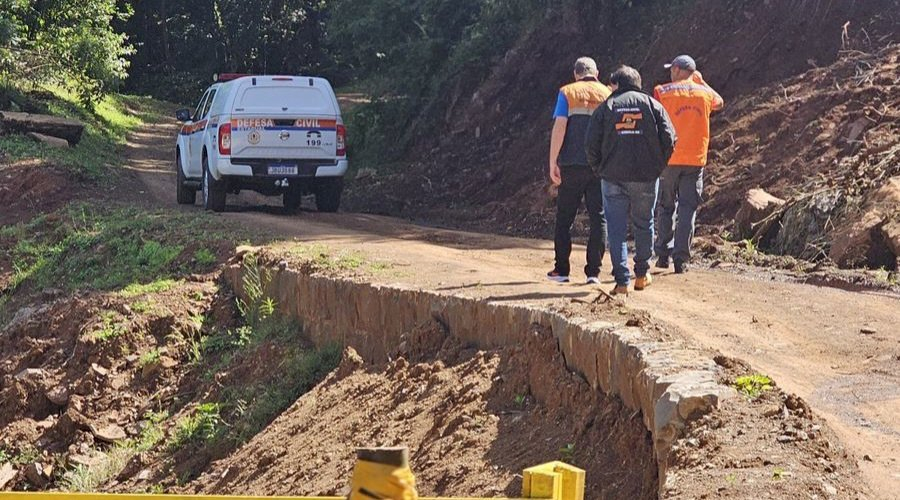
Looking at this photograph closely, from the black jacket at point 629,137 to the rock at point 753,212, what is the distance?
201 inches

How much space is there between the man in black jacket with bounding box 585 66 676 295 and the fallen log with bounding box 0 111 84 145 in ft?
60.6

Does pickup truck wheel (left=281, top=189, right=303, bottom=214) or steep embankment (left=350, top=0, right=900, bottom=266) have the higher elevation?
steep embankment (left=350, top=0, right=900, bottom=266)

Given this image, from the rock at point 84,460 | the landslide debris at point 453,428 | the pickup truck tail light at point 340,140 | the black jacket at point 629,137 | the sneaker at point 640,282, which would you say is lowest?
the rock at point 84,460

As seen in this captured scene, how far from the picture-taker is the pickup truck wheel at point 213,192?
60.7ft

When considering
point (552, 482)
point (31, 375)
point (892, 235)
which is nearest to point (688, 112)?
point (892, 235)

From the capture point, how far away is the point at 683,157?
1183 centimetres

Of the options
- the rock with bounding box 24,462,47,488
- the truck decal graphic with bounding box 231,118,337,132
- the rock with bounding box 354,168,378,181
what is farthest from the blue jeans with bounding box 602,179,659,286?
the rock with bounding box 354,168,378,181

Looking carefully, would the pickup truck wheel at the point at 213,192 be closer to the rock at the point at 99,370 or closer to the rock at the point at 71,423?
the rock at the point at 99,370

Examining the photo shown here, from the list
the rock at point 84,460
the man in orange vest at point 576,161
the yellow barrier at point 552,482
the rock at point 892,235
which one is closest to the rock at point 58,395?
the rock at point 84,460

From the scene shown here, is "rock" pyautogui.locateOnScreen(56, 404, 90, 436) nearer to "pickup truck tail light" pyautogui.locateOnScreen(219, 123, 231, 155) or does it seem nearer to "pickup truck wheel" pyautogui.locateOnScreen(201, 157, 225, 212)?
"pickup truck tail light" pyautogui.locateOnScreen(219, 123, 231, 155)

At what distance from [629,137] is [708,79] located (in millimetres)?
10493

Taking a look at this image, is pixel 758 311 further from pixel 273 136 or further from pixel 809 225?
pixel 273 136

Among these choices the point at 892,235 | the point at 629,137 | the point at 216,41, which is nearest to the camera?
the point at 629,137

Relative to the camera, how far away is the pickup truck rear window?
17828 millimetres
